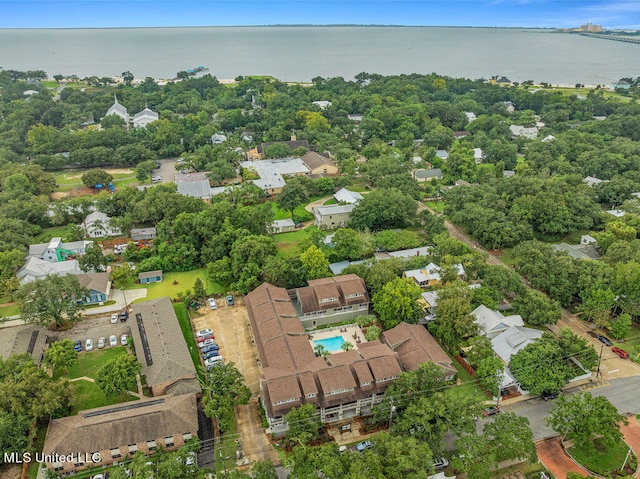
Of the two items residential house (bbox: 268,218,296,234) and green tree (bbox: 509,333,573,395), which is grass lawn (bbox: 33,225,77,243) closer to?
residential house (bbox: 268,218,296,234)

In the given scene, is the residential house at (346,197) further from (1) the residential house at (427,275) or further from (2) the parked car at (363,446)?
(2) the parked car at (363,446)

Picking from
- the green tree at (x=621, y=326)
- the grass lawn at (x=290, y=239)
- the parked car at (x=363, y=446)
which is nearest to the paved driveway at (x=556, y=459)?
the parked car at (x=363, y=446)

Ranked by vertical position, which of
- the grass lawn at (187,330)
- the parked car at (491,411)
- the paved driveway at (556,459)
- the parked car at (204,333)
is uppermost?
the parked car at (204,333)

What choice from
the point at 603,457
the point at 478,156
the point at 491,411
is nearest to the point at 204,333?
the point at 491,411

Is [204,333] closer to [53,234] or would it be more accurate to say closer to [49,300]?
[49,300]

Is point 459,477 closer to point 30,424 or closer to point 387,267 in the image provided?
point 387,267

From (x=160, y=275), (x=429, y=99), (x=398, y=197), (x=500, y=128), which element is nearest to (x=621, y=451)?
(x=398, y=197)
